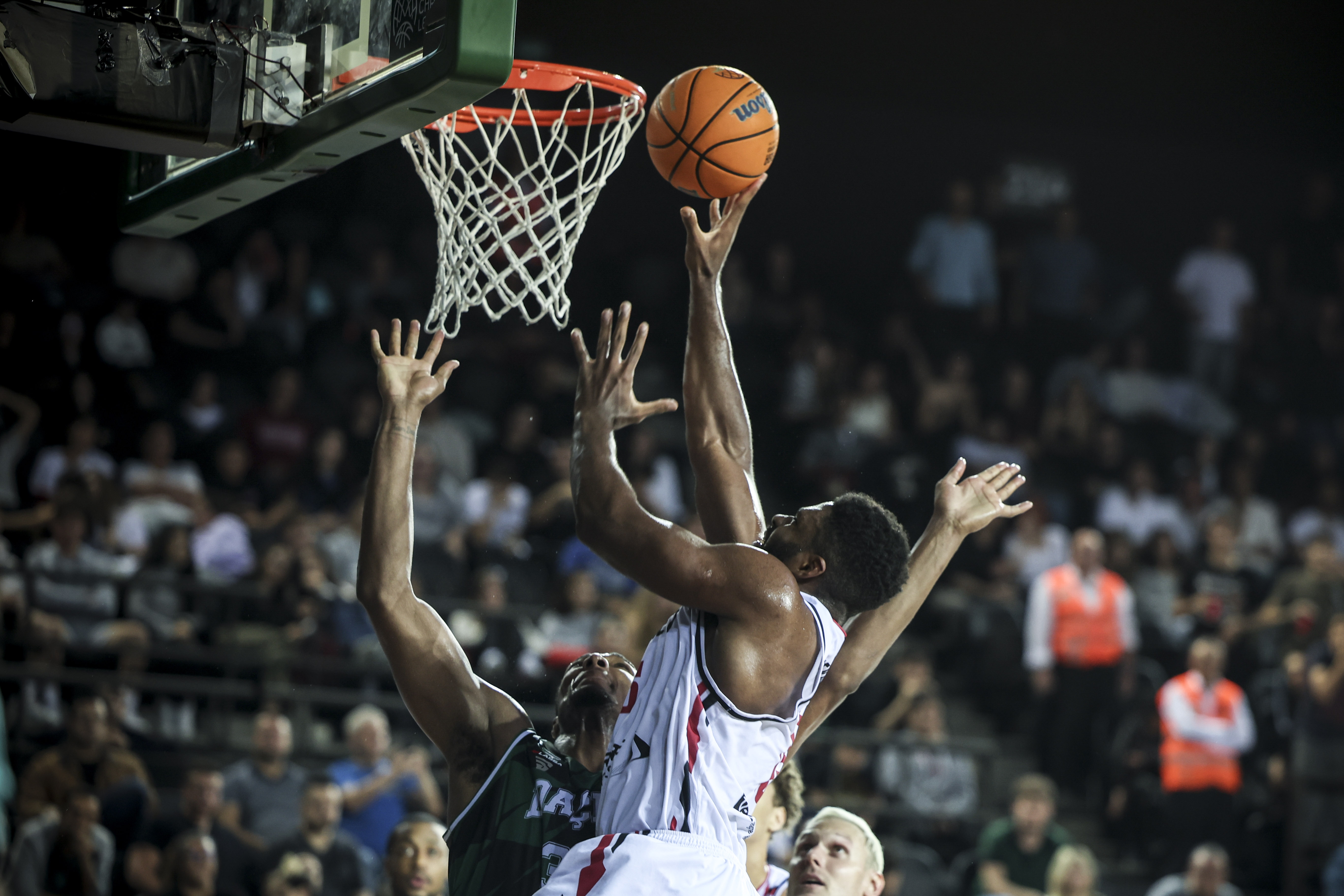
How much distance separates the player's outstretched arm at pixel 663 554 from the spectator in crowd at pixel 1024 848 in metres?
5.14

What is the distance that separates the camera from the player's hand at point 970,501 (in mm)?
3879

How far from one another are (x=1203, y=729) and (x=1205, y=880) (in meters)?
A: 1.12

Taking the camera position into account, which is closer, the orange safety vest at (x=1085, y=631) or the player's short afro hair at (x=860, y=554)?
the player's short afro hair at (x=860, y=554)

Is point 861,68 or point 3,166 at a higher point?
point 861,68

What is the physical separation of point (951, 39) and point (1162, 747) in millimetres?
6533

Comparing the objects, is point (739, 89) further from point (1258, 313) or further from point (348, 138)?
point (1258, 313)

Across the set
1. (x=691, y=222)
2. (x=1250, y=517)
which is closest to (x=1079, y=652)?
(x=1250, y=517)

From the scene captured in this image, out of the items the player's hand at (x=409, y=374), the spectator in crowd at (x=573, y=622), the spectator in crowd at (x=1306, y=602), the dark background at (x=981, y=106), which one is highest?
the dark background at (x=981, y=106)

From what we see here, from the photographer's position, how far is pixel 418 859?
16.6ft

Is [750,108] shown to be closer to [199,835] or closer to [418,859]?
[418,859]

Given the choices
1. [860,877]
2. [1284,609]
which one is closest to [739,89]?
[860,877]

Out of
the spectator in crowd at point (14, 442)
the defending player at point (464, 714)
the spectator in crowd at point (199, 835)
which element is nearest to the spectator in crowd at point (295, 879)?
the spectator in crowd at point (199, 835)

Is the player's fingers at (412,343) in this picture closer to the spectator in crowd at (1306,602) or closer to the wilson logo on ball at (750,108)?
the wilson logo on ball at (750,108)

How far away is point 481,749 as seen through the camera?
3.55m
